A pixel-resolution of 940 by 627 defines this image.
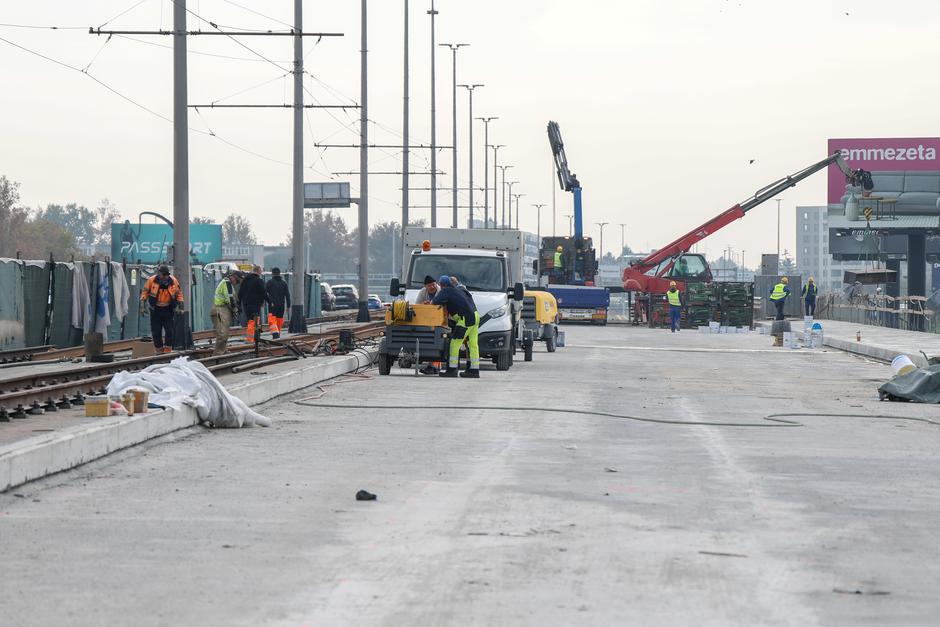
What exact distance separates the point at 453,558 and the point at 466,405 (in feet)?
33.4

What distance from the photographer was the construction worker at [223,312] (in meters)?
27.8

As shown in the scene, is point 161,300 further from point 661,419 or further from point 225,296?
point 661,419

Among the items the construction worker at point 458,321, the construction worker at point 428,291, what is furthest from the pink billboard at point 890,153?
the construction worker at point 458,321

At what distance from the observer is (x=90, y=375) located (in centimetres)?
2223

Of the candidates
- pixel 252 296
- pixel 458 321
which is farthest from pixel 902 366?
pixel 252 296

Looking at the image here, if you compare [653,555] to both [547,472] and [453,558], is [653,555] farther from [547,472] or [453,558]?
[547,472]

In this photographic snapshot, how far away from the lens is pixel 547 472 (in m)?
11.5

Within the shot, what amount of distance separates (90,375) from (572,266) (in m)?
41.2

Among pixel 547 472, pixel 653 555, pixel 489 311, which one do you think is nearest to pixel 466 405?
pixel 547 472

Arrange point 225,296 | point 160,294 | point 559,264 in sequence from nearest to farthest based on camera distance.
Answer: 1. point 160,294
2. point 225,296
3. point 559,264

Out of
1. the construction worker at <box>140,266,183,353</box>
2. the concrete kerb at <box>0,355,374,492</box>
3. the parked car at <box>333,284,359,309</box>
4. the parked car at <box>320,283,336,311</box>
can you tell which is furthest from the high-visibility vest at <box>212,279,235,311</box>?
the parked car at <box>333,284,359,309</box>

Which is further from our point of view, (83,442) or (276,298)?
(276,298)

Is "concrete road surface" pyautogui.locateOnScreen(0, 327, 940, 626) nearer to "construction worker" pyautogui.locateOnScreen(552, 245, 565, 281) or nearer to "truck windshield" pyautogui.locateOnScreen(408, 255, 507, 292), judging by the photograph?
"truck windshield" pyautogui.locateOnScreen(408, 255, 507, 292)

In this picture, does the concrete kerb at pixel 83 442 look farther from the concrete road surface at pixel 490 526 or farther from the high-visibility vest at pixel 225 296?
the high-visibility vest at pixel 225 296
